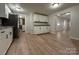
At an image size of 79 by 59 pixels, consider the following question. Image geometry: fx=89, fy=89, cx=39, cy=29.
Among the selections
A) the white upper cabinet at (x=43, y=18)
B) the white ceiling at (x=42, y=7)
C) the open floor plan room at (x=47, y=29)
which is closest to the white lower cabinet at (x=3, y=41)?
the open floor plan room at (x=47, y=29)

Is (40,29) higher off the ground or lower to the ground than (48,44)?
higher

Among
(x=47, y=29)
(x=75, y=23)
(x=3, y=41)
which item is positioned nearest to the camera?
(x=3, y=41)

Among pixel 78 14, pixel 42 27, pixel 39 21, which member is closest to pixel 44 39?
pixel 42 27

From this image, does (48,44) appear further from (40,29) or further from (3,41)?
(3,41)

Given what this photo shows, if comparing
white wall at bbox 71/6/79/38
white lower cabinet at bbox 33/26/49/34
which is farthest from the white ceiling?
A: white wall at bbox 71/6/79/38

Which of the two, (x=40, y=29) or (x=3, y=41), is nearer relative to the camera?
(x=3, y=41)

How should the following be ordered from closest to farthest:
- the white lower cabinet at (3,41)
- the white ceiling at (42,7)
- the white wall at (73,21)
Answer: the white lower cabinet at (3,41), the white ceiling at (42,7), the white wall at (73,21)

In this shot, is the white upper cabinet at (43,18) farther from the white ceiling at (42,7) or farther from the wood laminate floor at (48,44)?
the wood laminate floor at (48,44)

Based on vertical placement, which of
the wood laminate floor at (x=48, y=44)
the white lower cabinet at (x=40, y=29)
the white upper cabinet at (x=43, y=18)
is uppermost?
the white upper cabinet at (x=43, y=18)

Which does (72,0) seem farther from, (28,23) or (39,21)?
(28,23)

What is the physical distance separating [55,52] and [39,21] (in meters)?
0.74

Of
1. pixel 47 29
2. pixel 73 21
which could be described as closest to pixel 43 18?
pixel 47 29

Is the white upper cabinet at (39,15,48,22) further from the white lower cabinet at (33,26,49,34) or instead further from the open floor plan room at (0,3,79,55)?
the white lower cabinet at (33,26,49,34)
